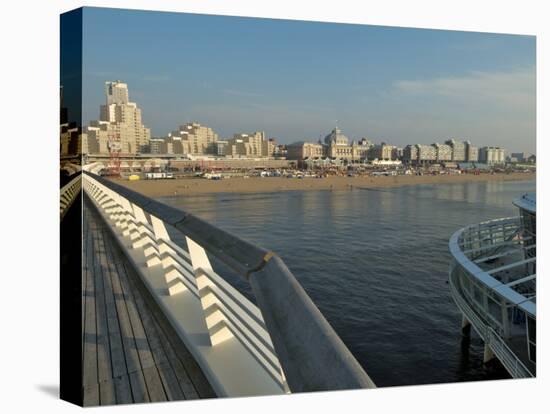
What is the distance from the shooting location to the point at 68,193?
10.8ft

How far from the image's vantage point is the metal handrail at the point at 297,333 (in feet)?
2.51

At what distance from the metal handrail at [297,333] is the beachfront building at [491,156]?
5.53 metres

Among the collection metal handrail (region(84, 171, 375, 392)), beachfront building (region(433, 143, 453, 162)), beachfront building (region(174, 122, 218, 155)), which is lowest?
metal handrail (region(84, 171, 375, 392))

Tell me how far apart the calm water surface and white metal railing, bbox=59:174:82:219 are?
468 centimetres

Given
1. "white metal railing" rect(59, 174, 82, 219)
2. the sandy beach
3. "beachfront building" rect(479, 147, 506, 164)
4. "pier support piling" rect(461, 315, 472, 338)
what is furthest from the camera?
the sandy beach

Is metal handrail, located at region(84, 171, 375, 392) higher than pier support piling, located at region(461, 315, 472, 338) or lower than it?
higher

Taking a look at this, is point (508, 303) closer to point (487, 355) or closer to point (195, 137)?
point (487, 355)

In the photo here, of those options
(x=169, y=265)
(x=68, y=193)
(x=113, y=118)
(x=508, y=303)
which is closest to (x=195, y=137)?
(x=113, y=118)

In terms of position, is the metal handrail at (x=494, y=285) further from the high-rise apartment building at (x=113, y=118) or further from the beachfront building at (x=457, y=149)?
the high-rise apartment building at (x=113, y=118)

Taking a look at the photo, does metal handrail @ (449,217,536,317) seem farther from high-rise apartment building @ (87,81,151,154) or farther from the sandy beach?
the sandy beach

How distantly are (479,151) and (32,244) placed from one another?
6.03 metres

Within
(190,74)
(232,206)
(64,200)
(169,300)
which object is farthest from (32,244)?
(232,206)

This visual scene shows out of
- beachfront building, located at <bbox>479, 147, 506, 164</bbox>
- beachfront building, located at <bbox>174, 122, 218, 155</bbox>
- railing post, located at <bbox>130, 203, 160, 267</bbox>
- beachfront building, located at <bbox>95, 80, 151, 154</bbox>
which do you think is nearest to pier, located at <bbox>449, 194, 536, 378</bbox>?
beachfront building, located at <bbox>479, 147, 506, 164</bbox>

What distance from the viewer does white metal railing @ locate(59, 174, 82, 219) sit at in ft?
10.5
